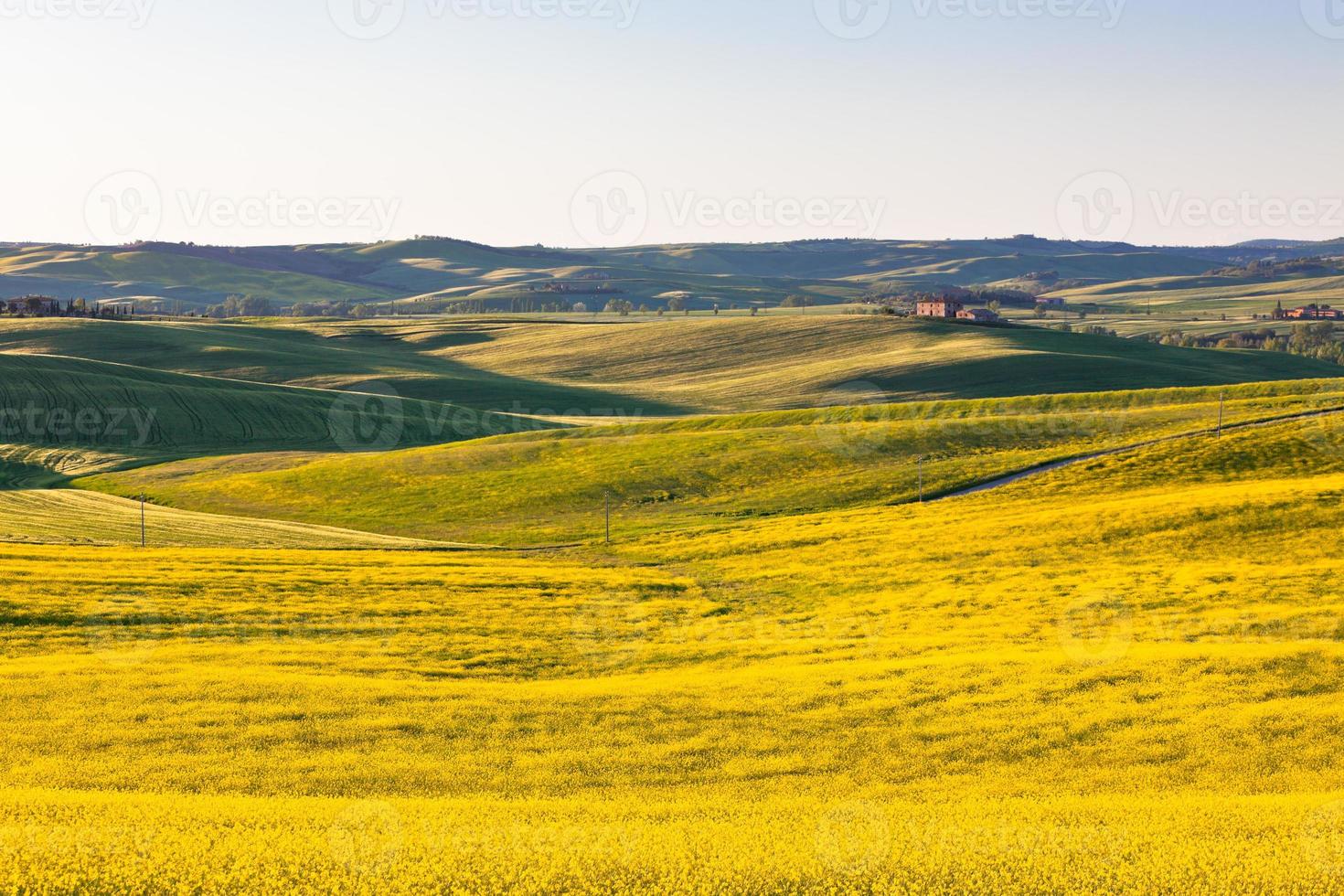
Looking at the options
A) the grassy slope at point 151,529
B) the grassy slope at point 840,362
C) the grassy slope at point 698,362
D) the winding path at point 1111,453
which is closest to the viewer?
the grassy slope at point 151,529

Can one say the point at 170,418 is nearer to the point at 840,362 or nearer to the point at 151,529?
the point at 151,529

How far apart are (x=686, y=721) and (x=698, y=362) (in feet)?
490

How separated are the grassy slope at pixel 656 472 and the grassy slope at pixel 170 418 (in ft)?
38.8

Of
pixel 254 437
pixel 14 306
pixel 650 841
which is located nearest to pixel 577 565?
pixel 650 841

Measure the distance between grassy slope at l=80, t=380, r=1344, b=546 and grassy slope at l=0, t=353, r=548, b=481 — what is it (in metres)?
11.8

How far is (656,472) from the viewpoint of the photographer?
8006 centimetres

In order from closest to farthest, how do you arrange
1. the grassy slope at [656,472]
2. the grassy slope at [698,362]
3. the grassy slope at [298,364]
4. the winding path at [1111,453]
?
the winding path at [1111,453]
the grassy slope at [656,472]
the grassy slope at [698,362]
the grassy slope at [298,364]

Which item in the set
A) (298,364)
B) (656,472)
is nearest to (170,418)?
(298,364)

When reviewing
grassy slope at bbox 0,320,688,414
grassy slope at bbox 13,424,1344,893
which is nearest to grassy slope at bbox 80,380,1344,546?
grassy slope at bbox 13,424,1344,893

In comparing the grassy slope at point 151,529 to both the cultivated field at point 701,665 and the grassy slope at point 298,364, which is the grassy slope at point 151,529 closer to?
the cultivated field at point 701,665

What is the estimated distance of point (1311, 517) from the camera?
52.2m

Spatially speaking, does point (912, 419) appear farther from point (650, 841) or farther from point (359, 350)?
point (359, 350)

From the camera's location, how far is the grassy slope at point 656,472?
236 feet

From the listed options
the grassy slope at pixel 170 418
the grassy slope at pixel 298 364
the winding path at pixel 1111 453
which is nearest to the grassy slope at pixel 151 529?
the grassy slope at pixel 170 418
